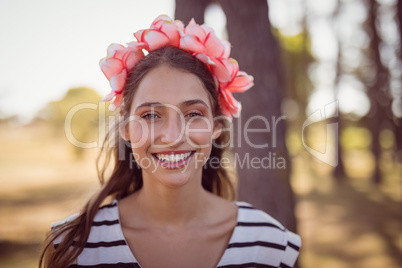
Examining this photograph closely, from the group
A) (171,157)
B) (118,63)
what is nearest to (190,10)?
(118,63)

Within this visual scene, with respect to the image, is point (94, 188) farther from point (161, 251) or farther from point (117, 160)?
point (161, 251)

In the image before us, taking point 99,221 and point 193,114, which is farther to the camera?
point 99,221

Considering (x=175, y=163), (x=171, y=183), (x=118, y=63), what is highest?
Answer: (x=118, y=63)

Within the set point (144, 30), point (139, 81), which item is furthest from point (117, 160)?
point (144, 30)

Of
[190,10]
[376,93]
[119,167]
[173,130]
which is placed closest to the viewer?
[173,130]

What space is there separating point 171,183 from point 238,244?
0.66 meters

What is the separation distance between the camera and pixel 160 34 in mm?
2207

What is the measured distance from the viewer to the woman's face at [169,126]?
2057mm

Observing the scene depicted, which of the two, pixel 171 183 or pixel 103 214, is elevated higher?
pixel 171 183

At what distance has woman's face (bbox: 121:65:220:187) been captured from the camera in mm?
2057

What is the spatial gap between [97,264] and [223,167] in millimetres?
1307

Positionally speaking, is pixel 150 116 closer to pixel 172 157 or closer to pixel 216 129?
pixel 172 157

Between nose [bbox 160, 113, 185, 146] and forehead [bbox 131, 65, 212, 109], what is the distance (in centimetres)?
10

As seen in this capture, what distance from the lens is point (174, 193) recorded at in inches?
90.3
